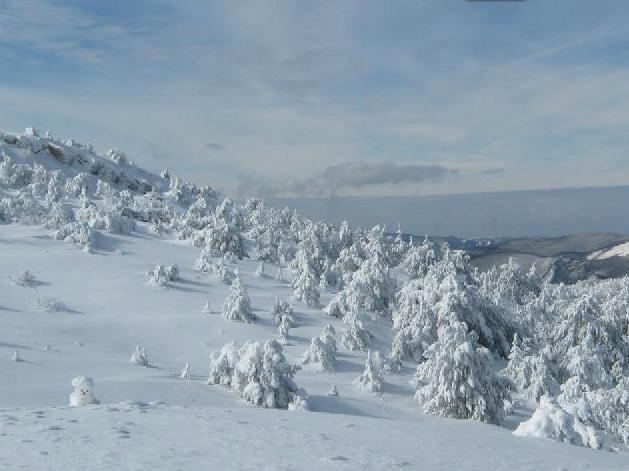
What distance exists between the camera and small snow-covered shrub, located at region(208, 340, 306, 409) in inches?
675

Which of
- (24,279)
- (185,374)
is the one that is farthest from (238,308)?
(24,279)

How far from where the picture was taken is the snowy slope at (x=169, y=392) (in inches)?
349

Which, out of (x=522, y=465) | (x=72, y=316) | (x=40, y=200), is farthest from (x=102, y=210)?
(x=522, y=465)

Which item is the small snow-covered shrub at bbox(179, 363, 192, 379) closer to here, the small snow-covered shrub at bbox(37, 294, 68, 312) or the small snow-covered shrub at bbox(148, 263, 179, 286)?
the small snow-covered shrub at bbox(37, 294, 68, 312)

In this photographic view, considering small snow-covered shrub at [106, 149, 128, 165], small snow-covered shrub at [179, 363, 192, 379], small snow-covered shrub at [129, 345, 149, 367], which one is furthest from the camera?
small snow-covered shrub at [106, 149, 128, 165]

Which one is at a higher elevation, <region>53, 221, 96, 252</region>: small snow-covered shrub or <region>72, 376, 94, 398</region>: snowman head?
<region>53, 221, 96, 252</region>: small snow-covered shrub

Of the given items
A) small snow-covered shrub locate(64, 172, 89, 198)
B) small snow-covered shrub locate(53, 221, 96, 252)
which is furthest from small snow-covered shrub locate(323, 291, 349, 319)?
small snow-covered shrub locate(64, 172, 89, 198)

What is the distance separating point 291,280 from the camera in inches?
1474

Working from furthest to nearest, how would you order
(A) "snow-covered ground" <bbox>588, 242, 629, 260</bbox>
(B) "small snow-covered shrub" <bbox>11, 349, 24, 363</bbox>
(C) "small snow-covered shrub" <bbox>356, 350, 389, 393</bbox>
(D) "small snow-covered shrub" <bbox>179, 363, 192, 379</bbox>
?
(A) "snow-covered ground" <bbox>588, 242, 629, 260</bbox>, (C) "small snow-covered shrub" <bbox>356, 350, 389, 393</bbox>, (D) "small snow-covered shrub" <bbox>179, 363, 192, 379</bbox>, (B) "small snow-covered shrub" <bbox>11, 349, 24, 363</bbox>

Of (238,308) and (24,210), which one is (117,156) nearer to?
(24,210)

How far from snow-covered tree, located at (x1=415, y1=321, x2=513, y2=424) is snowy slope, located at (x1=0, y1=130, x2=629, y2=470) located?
82cm

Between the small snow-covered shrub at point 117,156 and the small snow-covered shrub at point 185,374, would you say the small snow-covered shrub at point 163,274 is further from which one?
the small snow-covered shrub at point 117,156

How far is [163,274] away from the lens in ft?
104

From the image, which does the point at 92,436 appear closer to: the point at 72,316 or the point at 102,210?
the point at 72,316
